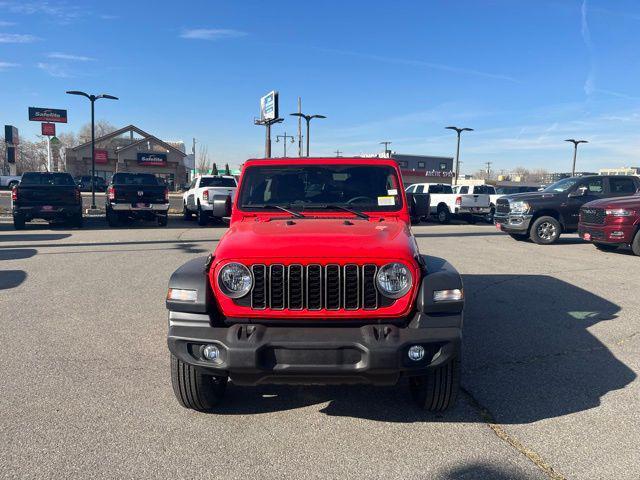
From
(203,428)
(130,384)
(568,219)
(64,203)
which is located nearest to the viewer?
(203,428)

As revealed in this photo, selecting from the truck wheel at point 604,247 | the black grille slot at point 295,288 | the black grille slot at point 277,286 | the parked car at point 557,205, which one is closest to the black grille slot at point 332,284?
the black grille slot at point 295,288

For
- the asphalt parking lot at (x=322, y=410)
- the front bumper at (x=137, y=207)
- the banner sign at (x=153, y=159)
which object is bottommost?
the asphalt parking lot at (x=322, y=410)

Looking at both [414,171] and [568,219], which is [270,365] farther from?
[414,171]

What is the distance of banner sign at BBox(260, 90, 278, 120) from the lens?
4446 centimetres

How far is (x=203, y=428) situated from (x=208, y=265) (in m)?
1.10

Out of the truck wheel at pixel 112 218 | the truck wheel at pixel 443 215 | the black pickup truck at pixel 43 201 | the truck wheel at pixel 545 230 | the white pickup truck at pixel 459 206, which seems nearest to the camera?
the truck wheel at pixel 545 230

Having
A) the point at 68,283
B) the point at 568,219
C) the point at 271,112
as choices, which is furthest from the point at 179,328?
the point at 271,112

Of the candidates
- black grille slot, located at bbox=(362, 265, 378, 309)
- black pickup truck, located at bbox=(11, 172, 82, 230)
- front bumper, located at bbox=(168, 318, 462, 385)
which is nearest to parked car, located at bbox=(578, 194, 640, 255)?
front bumper, located at bbox=(168, 318, 462, 385)

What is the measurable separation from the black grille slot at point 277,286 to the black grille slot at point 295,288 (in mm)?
52

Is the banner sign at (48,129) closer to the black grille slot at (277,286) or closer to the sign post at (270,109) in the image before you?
the sign post at (270,109)

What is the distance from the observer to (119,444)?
3.20 metres

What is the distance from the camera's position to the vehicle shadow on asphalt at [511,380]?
371 cm

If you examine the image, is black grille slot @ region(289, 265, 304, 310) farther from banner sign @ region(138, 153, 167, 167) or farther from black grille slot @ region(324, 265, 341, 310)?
banner sign @ region(138, 153, 167, 167)

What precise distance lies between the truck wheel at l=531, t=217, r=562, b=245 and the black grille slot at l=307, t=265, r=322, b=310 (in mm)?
11851
